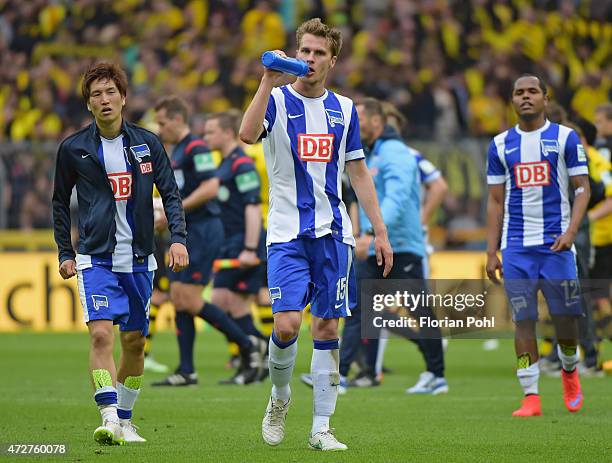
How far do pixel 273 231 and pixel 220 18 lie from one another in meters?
17.8

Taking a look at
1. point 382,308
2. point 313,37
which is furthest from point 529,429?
point 313,37

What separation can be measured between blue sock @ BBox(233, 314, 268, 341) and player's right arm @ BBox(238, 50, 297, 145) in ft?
18.5

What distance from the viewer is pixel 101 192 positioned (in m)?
7.10

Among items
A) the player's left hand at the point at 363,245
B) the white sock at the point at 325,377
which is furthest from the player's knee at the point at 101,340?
the player's left hand at the point at 363,245

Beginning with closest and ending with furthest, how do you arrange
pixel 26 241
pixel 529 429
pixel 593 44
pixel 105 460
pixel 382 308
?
pixel 105 460, pixel 529 429, pixel 382 308, pixel 26 241, pixel 593 44

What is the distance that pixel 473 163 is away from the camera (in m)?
18.2

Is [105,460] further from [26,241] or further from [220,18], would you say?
[220,18]

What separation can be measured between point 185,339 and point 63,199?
14.3ft

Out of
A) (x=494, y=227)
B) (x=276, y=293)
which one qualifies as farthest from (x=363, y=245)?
(x=276, y=293)

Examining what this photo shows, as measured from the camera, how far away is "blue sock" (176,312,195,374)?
11.3 metres

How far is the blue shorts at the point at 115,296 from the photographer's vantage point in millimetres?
6996

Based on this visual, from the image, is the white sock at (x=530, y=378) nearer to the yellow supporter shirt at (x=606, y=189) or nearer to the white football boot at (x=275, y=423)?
the white football boot at (x=275, y=423)

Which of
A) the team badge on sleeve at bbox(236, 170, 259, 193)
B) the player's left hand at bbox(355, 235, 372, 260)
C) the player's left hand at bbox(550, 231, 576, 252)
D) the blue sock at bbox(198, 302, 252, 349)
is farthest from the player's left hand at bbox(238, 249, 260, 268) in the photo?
the player's left hand at bbox(550, 231, 576, 252)

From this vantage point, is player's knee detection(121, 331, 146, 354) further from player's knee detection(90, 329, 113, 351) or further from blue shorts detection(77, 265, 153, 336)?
player's knee detection(90, 329, 113, 351)
